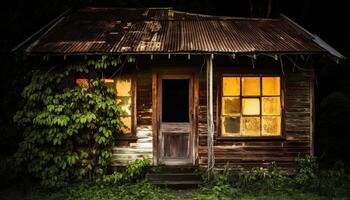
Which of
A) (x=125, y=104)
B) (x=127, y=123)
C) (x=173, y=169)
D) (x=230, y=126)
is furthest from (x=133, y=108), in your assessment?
(x=230, y=126)

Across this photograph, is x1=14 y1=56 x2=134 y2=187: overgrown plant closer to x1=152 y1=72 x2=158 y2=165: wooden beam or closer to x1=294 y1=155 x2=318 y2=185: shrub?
x1=152 y1=72 x2=158 y2=165: wooden beam

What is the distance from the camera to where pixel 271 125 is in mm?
10305

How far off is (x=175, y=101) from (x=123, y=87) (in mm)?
1583

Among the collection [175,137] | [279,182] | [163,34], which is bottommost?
[279,182]

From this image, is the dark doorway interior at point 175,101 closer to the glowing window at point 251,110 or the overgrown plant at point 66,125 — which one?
the glowing window at point 251,110

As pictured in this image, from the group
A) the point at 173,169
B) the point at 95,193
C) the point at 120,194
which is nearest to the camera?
the point at 120,194

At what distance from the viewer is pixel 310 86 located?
1030cm

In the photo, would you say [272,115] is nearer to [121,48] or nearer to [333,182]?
[333,182]

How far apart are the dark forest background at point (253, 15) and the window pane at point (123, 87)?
9.24 ft

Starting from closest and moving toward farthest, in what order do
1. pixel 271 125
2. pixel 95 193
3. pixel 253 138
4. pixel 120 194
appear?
pixel 120 194, pixel 95 193, pixel 253 138, pixel 271 125

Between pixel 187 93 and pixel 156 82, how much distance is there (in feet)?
3.30

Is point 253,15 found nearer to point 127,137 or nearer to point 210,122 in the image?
point 210,122

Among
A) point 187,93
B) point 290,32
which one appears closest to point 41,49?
point 187,93

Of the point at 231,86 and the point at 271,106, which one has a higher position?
the point at 231,86
